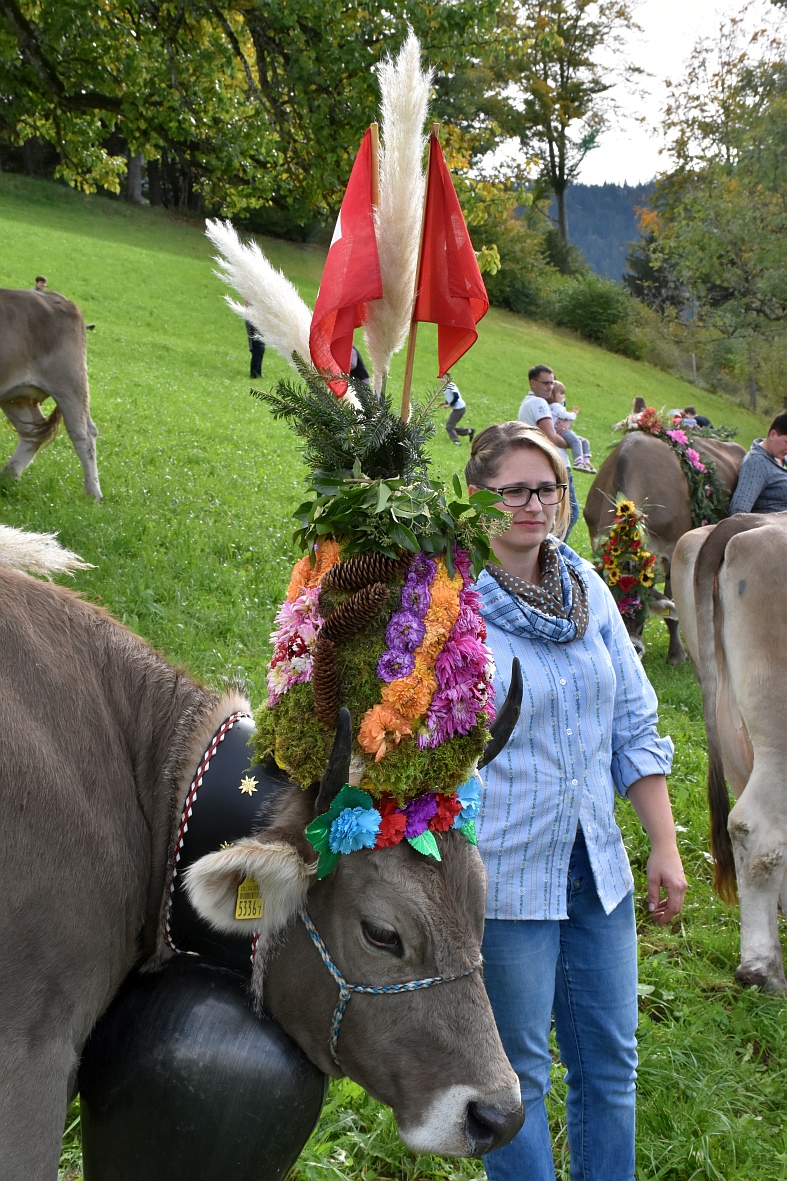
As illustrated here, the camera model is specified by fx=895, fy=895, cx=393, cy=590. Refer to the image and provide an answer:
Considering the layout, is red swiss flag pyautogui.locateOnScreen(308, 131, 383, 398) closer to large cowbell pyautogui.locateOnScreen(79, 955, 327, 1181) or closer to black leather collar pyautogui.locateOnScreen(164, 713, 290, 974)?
black leather collar pyautogui.locateOnScreen(164, 713, 290, 974)

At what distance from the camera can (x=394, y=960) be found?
2.05 metres

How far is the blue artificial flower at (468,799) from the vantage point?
85.4 inches

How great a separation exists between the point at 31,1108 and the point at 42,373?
909 centimetres

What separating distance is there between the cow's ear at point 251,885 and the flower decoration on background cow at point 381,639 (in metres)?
0.09

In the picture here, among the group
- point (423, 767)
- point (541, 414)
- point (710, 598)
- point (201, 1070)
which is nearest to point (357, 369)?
point (541, 414)

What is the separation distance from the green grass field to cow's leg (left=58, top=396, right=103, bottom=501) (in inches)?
8.6

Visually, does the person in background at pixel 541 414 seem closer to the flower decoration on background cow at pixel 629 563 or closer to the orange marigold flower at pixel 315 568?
the flower decoration on background cow at pixel 629 563

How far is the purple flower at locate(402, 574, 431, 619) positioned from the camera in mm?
2088

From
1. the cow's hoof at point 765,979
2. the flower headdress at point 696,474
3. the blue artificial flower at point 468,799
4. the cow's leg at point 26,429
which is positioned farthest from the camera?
the flower headdress at point 696,474

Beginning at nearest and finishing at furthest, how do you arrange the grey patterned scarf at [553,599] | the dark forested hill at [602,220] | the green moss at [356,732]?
the green moss at [356,732] < the grey patterned scarf at [553,599] < the dark forested hill at [602,220]

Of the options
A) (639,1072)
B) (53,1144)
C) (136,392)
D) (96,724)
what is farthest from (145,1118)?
(136,392)

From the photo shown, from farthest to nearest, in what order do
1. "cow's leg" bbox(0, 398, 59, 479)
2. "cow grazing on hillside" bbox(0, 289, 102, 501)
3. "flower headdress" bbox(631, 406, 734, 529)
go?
"flower headdress" bbox(631, 406, 734, 529) < "cow grazing on hillside" bbox(0, 289, 102, 501) < "cow's leg" bbox(0, 398, 59, 479)

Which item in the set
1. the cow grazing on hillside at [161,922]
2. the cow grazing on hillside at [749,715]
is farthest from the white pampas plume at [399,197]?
the cow grazing on hillside at [749,715]

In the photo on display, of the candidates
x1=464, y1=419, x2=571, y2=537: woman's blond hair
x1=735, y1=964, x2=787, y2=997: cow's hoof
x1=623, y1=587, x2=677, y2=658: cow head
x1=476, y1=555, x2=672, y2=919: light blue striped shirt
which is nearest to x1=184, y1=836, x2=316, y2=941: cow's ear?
x1=476, y1=555, x2=672, y2=919: light blue striped shirt
